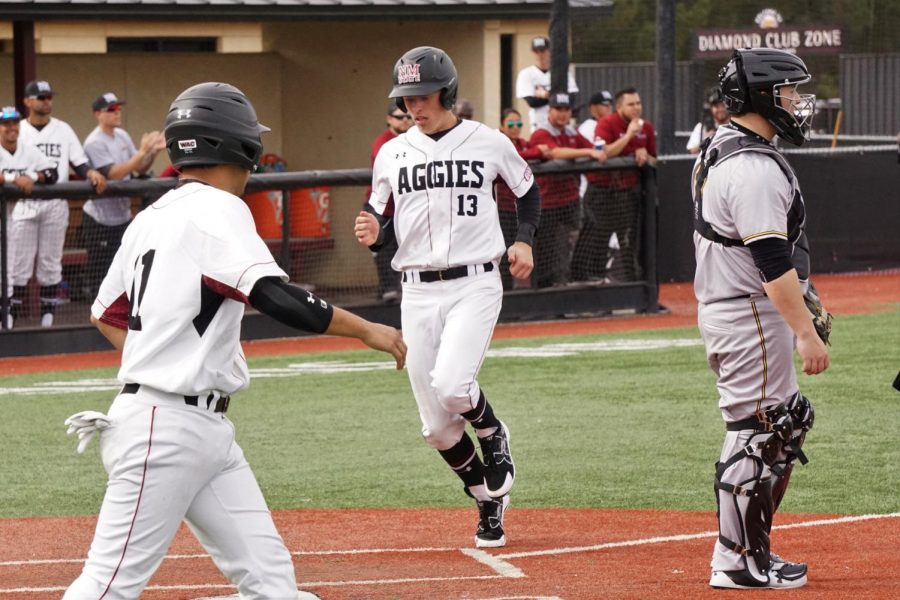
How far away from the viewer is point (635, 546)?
6.29 m

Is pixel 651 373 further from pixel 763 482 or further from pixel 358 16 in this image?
pixel 358 16

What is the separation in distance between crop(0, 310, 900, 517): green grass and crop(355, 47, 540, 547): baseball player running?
3.38 ft

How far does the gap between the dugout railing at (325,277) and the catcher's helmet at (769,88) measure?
27.1ft

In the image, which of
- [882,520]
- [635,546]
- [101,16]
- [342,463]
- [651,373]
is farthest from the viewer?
[101,16]

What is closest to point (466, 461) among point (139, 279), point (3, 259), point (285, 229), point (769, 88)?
point (769, 88)

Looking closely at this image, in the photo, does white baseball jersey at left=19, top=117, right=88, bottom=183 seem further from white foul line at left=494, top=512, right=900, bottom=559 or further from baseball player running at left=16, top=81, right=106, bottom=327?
white foul line at left=494, top=512, right=900, bottom=559

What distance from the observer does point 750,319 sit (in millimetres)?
5332

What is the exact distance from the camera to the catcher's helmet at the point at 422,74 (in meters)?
6.33

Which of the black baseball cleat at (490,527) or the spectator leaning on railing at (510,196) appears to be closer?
the black baseball cleat at (490,527)

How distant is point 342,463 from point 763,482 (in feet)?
11.9

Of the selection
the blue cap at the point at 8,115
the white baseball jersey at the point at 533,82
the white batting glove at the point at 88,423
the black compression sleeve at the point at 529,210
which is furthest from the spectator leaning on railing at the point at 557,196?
the white batting glove at the point at 88,423

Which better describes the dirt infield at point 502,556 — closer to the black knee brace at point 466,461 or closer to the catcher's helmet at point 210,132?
the black knee brace at point 466,461

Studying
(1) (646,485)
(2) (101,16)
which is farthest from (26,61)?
(1) (646,485)

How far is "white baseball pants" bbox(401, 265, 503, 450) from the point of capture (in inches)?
246
